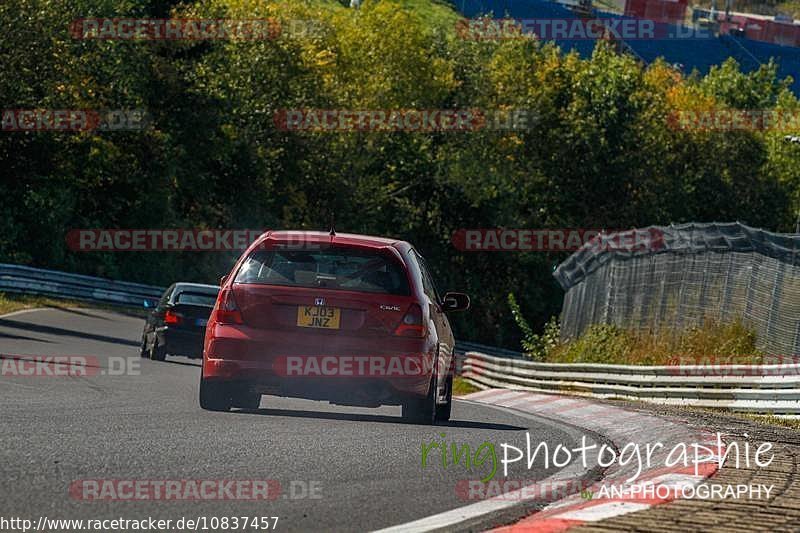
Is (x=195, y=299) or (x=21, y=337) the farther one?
(x=21, y=337)

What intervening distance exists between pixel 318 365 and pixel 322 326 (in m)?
0.32

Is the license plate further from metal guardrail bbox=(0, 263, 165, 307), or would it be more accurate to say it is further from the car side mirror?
metal guardrail bbox=(0, 263, 165, 307)

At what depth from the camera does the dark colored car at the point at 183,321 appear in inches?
898

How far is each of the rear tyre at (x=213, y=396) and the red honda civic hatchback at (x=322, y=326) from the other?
0.01 meters

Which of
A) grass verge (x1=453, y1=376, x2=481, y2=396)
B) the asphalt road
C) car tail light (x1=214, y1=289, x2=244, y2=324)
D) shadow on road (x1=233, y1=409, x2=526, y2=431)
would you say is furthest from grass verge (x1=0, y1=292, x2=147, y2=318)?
car tail light (x1=214, y1=289, x2=244, y2=324)

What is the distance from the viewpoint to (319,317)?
11359mm

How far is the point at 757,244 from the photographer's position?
22.7m

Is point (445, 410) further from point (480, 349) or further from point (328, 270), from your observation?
point (480, 349)

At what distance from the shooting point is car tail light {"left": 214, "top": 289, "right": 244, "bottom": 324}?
11.5m

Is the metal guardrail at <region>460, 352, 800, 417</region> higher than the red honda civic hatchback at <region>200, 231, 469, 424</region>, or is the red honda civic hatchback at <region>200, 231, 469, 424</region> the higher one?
the red honda civic hatchback at <region>200, 231, 469, 424</region>

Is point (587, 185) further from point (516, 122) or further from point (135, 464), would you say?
point (135, 464)

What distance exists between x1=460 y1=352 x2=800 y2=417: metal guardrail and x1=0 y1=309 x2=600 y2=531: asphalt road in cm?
340

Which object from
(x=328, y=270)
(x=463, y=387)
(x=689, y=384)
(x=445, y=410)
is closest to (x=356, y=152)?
(x=463, y=387)

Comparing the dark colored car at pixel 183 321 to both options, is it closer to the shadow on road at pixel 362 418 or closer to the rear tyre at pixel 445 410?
the shadow on road at pixel 362 418
